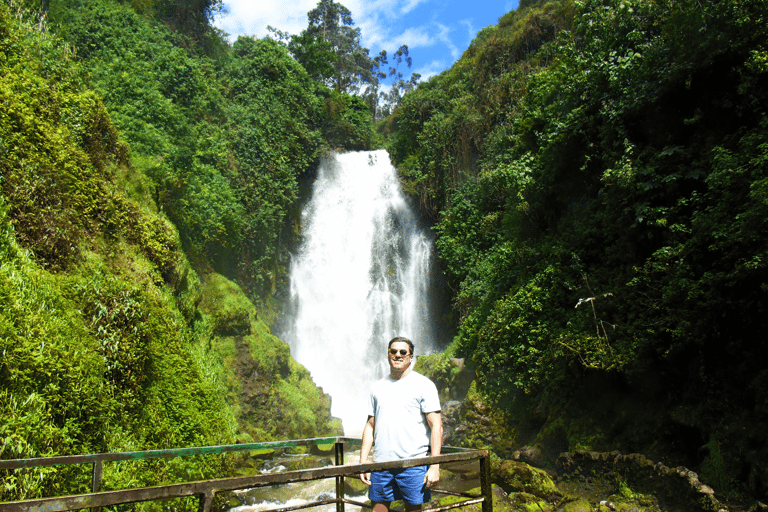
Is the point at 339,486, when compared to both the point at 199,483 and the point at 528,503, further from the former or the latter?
the point at 528,503

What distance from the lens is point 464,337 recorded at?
14336 millimetres

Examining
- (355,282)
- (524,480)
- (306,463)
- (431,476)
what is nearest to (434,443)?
(431,476)

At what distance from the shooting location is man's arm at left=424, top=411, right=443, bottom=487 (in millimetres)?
2666

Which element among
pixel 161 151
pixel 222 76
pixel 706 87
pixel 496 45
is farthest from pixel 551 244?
pixel 222 76


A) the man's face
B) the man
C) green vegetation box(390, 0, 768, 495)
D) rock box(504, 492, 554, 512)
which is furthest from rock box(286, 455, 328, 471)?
the man's face

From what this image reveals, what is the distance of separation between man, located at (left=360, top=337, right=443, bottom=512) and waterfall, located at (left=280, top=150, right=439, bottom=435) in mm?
15935

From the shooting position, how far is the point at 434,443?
9.09ft

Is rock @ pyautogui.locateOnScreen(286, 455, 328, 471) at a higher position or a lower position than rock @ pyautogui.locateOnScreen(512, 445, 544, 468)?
lower

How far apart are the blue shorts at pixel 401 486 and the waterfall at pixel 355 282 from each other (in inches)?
629

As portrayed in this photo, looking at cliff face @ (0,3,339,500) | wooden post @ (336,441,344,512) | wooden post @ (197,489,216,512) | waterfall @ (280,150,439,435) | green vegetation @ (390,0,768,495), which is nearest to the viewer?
wooden post @ (197,489,216,512)

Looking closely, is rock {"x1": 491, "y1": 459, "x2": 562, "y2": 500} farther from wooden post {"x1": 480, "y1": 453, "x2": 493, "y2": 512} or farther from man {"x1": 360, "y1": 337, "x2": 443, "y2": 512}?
wooden post {"x1": 480, "y1": 453, "x2": 493, "y2": 512}

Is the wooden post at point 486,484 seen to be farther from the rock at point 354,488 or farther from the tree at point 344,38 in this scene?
the tree at point 344,38

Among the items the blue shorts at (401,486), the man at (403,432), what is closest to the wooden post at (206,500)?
the man at (403,432)

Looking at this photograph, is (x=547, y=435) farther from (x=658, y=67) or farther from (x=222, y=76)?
(x=222, y=76)
